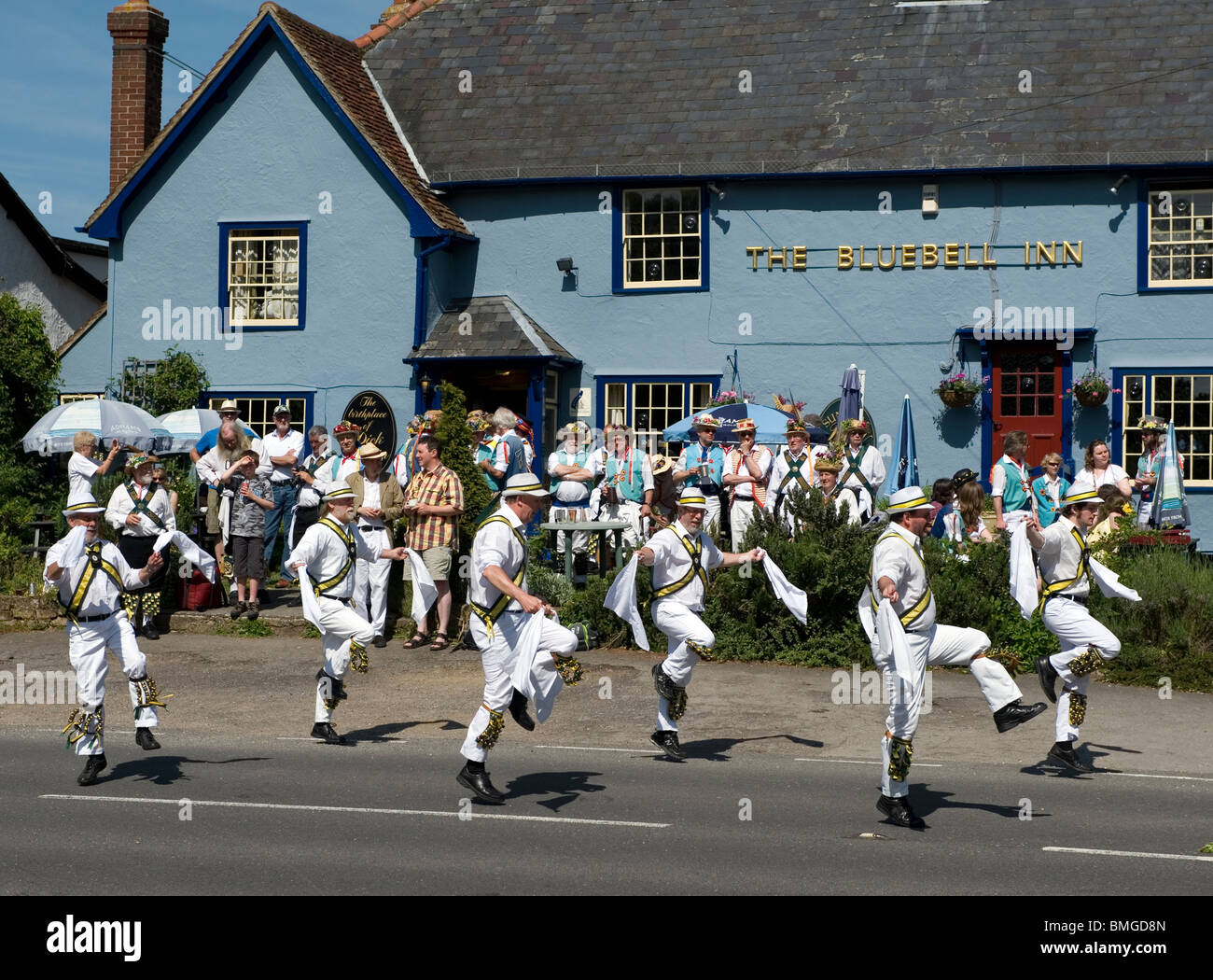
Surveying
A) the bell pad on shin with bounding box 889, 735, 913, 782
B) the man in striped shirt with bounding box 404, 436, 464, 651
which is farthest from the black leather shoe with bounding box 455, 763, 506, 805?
the man in striped shirt with bounding box 404, 436, 464, 651

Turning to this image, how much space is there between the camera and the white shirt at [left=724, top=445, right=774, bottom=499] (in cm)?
1731

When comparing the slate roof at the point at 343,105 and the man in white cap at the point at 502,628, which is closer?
the man in white cap at the point at 502,628

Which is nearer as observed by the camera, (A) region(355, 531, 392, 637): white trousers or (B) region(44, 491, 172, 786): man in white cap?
(B) region(44, 491, 172, 786): man in white cap

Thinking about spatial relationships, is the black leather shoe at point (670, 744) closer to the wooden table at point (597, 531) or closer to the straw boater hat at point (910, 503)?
the straw boater hat at point (910, 503)

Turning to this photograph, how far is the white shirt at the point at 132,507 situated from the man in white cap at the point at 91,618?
5217 millimetres

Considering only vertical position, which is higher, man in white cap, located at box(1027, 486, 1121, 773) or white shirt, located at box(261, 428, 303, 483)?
white shirt, located at box(261, 428, 303, 483)

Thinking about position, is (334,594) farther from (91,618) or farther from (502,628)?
(502,628)

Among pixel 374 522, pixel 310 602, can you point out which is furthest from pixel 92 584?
pixel 374 522

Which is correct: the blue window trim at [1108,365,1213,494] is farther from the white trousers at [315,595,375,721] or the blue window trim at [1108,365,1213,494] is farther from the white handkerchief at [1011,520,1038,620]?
the white trousers at [315,595,375,721]

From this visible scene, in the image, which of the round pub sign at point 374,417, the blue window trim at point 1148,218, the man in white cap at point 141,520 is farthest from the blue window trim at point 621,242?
the man in white cap at point 141,520

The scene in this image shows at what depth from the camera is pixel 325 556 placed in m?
12.1

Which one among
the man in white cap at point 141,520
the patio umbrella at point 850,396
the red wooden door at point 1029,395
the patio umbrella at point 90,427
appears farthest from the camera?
the red wooden door at point 1029,395

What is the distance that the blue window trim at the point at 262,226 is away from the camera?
78.9 feet

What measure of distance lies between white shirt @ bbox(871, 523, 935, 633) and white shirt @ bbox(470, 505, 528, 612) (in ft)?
7.96
